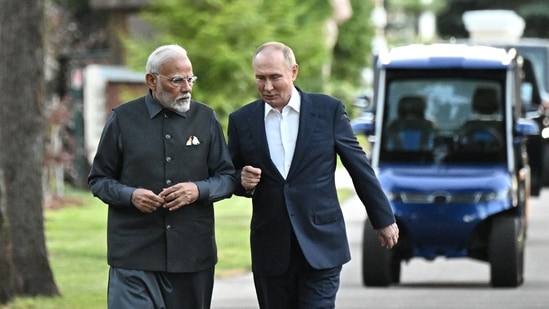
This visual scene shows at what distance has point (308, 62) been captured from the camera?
121ft

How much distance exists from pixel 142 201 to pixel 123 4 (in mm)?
43365

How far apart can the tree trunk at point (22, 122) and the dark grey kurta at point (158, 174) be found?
6.53 meters

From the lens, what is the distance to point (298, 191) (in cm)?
877

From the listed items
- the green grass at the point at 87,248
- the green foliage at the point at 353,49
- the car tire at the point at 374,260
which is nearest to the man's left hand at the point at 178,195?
the green grass at the point at 87,248

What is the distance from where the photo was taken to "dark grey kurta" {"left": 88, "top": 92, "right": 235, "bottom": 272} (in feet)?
27.6

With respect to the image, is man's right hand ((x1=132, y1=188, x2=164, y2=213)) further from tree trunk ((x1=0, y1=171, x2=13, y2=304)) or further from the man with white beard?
tree trunk ((x1=0, y1=171, x2=13, y2=304))

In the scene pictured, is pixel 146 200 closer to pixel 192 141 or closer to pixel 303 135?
pixel 192 141

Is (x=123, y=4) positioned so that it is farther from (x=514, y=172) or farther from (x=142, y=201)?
(x=142, y=201)

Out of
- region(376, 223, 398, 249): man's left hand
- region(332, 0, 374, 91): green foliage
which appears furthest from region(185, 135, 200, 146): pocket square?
region(332, 0, 374, 91): green foliage

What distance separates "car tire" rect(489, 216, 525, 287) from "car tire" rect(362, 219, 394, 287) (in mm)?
929

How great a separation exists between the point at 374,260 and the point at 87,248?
17.4 ft

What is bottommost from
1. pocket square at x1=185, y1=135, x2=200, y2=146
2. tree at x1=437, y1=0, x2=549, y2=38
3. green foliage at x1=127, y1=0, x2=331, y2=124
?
pocket square at x1=185, y1=135, x2=200, y2=146

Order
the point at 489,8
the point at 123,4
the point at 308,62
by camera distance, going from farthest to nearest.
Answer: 1. the point at 489,8
2. the point at 123,4
3. the point at 308,62

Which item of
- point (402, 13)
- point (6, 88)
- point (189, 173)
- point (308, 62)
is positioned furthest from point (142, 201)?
point (402, 13)
